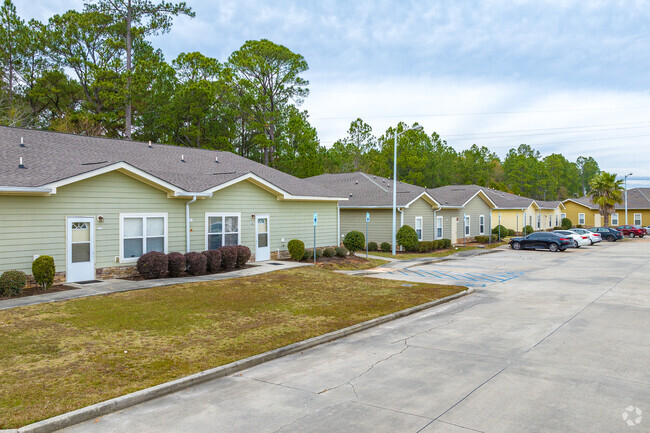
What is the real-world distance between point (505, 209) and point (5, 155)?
46.3 meters

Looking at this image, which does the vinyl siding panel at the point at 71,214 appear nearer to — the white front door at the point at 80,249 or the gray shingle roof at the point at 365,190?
the white front door at the point at 80,249

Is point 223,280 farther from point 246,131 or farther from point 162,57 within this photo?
point 246,131

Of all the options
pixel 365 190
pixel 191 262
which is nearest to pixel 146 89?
pixel 365 190

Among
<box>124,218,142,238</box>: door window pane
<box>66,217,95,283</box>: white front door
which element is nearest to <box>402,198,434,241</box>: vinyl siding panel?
<box>124,218,142,238</box>: door window pane

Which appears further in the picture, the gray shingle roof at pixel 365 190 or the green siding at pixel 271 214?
the gray shingle roof at pixel 365 190

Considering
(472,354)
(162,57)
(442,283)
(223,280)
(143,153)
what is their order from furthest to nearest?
(162,57) → (143,153) → (442,283) → (223,280) → (472,354)

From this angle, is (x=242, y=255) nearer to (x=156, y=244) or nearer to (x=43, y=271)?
(x=156, y=244)

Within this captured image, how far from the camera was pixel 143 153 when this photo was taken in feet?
76.7

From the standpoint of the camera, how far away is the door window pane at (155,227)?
60.8 ft

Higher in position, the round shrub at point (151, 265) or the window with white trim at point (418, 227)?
the window with white trim at point (418, 227)

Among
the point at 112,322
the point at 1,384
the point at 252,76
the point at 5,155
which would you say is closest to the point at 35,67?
the point at 252,76

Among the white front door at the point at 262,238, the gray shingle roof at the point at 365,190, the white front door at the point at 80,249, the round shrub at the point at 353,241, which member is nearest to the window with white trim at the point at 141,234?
the white front door at the point at 80,249

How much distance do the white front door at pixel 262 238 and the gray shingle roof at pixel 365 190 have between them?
802 cm

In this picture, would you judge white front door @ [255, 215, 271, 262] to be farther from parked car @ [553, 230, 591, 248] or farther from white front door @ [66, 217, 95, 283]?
parked car @ [553, 230, 591, 248]
